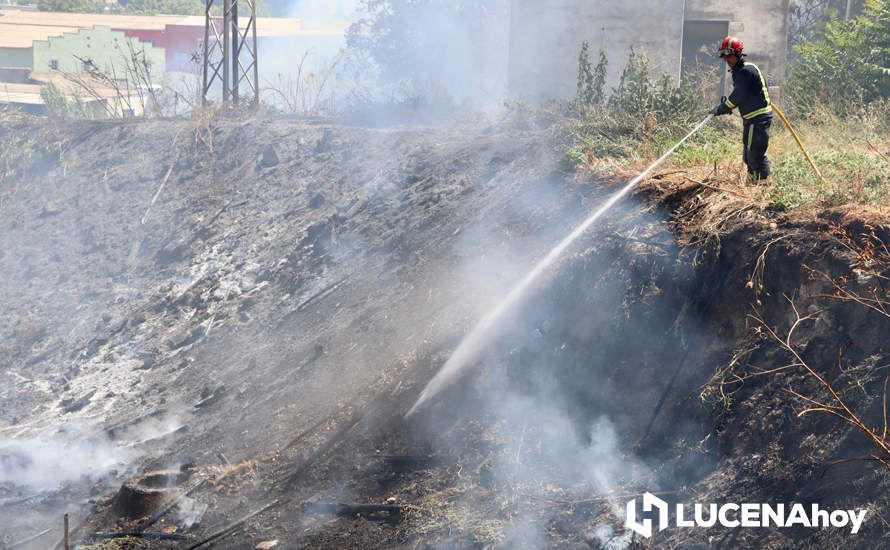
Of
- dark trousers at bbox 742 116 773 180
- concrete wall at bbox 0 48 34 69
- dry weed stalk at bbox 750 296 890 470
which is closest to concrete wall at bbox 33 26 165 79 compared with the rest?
concrete wall at bbox 0 48 34 69

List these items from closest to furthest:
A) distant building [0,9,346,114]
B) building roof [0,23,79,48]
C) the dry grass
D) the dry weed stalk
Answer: the dry weed stalk, the dry grass, distant building [0,9,346,114], building roof [0,23,79,48]

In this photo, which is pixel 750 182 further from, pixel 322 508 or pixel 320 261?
pixel 320 261

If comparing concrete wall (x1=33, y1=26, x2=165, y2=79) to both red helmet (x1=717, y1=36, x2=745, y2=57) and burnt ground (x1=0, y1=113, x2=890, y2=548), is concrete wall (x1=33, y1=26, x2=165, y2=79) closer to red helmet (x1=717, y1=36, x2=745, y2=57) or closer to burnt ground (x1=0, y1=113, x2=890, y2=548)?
burnt ground (x1=0, y1=113, x2=890, y2=548)

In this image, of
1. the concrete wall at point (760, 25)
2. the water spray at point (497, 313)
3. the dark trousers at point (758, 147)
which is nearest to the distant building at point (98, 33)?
the concrete wall at point (760, 25)

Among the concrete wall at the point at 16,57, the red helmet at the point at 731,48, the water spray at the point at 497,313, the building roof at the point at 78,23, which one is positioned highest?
the building roof at the point at 78,23

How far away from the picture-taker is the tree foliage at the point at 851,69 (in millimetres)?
11742

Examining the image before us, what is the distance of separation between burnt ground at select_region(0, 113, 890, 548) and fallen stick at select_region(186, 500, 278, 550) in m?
0.02

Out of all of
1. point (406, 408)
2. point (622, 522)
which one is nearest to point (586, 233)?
point (406, 408)

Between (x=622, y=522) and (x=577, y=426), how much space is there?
1171 mm

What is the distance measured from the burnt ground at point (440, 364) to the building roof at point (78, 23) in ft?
98.7

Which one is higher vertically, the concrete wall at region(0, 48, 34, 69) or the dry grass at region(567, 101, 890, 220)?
the concrete wall at region(0, 48, 34, 69)

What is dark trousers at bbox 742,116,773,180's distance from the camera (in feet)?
26.8

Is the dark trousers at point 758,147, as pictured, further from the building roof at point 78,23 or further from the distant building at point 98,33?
the building roof at point 78,23

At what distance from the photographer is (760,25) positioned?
17797mm
